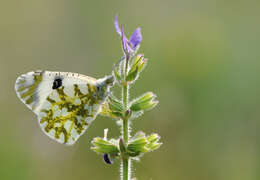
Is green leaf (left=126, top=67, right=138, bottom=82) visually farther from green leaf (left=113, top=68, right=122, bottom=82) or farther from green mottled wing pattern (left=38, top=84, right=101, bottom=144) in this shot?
green mottled wing pattern (left=38, top=84, right=101, bottom=144)

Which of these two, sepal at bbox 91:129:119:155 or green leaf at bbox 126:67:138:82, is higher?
green leaf at bbox 126:67:138:82

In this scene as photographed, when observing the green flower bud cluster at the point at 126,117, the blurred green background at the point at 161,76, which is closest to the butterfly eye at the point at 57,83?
the green flower bud cluster at the point at 126,117

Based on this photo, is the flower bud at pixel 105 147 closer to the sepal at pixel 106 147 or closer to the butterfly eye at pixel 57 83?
the sepal at pixel 106 147

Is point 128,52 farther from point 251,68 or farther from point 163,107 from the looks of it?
point 251,68

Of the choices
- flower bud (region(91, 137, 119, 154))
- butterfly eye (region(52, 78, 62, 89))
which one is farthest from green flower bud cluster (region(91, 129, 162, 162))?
butterfly eye (region(52, 78, 62, 89))

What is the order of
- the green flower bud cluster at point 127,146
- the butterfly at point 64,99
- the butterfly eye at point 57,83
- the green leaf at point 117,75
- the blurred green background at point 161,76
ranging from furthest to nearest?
the blurred green background at point 161,76 < the butterfly eye at point 57,83 < the butterfly at point 64,99 < the green leaf at point 117,75 < the green flower bud cluster at point 127,146

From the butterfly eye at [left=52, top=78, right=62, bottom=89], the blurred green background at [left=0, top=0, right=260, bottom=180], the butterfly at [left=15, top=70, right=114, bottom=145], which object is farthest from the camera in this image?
the blurred green background at [left=0, top=0, right=260, bottom=180]
